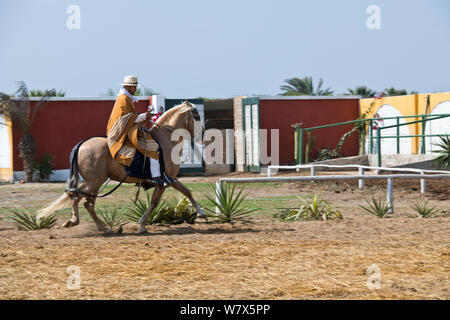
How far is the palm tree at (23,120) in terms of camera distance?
22359 mm

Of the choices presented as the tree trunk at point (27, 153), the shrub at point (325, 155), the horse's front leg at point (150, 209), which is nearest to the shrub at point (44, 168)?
the tree trunk at point (27, 153)

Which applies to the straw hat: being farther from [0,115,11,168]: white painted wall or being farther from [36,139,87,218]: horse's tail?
[0,115,11,168]: white painted wall

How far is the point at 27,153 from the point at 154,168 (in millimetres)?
12995

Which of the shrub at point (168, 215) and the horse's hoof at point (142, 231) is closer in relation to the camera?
the horse's hoof at point (142, 231)

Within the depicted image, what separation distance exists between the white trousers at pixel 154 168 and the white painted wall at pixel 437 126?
12.3m

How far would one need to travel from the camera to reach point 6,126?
77.1ft

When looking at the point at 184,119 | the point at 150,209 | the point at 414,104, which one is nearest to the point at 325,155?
the point at 414,104

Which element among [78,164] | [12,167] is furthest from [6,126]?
[78,164]

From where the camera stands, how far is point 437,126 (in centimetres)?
2109

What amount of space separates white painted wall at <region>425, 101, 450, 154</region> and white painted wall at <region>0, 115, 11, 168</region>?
13.8m

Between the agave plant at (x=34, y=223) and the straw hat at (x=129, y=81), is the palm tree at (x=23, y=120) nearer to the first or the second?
the agave plant at (x=34, y=223)

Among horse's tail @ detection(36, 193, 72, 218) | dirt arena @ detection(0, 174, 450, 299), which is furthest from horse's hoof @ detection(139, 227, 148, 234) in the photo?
horse's tail @ detection(36, 193, 72, 218)

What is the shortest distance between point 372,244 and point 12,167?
16574 millimetres

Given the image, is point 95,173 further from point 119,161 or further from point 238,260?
point 238,260
